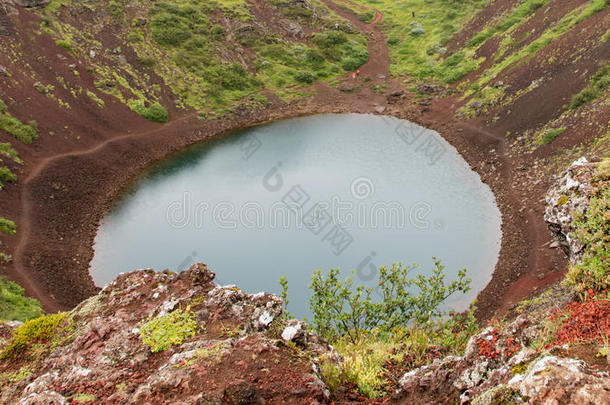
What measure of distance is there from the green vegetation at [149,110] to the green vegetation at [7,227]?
22298mm

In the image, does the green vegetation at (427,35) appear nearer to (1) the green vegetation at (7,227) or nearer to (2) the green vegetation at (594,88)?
(2) the green vegetation at (594,88)

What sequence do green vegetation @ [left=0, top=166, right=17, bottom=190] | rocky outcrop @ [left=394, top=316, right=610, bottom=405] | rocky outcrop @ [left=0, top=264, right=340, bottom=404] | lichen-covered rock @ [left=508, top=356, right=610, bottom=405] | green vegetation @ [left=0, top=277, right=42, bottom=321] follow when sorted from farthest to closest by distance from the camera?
Result: green vegetation @ [left=0, top=166, right=17, bottom=190] → green vegetation @ [left=0, top=277, right=42, bottom=321] → rocky outcrop @ [left=0, top=264, right=340, bottom=404] → rocky outcrop @ [left=394, top=316, right=610, bottom=405] → lichen-covered rock @ [left=508, top=356, right=610, bottom=405]

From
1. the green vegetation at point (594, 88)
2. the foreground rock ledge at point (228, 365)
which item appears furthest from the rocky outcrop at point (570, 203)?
the green vegetation at point (594, 88)

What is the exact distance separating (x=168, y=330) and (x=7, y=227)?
2541 centimetres

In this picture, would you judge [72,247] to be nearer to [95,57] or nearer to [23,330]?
[23,330]

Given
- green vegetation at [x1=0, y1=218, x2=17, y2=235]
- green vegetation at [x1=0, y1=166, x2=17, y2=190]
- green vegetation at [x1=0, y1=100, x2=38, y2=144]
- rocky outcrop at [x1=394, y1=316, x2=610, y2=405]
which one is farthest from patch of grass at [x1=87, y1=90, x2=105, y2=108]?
rocky outcrop at [x1=394, y1=316, x2=610, y2=405]

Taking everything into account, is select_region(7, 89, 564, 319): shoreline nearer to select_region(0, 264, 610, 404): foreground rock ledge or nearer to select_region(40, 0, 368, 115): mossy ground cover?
select_region(40, 0, 368, 115): mossy ground cover

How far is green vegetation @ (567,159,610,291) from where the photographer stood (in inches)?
394

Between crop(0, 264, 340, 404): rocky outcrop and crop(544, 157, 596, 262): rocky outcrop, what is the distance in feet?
27.0

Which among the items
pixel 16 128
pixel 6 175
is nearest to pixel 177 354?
pixel 6 175

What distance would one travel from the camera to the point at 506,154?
37938mm

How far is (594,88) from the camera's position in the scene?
35.0 m

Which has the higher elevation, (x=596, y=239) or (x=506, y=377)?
(x=596, y=239)

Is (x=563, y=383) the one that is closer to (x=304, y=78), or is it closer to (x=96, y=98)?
(x=96, y=98)
